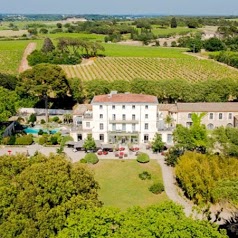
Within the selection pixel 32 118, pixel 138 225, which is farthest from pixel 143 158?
pixel 138 225

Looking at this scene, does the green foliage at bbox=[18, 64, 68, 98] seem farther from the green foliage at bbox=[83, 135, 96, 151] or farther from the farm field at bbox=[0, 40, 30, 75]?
the farm field at bbox=[0, 40, 30, 75]

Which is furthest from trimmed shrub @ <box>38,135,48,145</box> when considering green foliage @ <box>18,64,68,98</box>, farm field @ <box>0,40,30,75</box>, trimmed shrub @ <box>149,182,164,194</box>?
farm field @ <box>0,40,30,75</box>

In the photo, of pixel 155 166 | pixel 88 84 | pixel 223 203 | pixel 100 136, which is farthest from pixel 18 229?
A: pixel 88 84

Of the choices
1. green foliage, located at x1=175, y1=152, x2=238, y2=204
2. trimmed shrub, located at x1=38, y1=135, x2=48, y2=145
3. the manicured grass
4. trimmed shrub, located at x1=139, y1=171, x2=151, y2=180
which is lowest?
the manicured grass

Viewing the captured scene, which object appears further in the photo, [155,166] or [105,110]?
[105,110]

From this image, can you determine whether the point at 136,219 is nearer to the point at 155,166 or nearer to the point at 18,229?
the point at 18,229

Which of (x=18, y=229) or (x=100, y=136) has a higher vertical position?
(x=18, y=229)

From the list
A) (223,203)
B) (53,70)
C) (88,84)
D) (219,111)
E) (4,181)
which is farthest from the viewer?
(88,84)

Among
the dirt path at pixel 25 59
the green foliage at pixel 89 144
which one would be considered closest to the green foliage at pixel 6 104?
the green foliage at pixel 89 144
